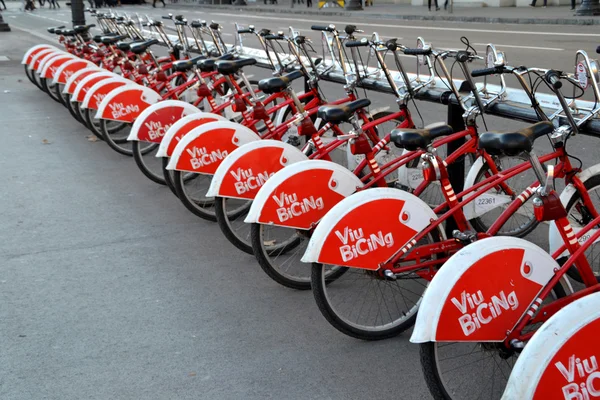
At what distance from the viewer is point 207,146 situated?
571 centimetres

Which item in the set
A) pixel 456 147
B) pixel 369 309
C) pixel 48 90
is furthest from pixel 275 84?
pixel 48 90

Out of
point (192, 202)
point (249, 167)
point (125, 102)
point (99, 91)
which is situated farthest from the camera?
point (99, 91)

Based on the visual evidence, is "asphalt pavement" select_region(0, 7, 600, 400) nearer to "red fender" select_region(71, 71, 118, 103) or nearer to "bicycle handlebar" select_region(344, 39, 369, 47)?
"red fender" select_region(71, 71, 118, 103)

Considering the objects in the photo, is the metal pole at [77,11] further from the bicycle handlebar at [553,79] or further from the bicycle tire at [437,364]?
the bicycle tire at [437,364]

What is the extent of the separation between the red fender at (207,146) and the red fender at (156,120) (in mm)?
1069

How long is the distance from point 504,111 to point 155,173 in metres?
3.39

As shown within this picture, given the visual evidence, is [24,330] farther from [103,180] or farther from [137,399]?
[103,180]

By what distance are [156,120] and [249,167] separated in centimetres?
188

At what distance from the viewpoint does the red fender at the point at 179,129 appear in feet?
19.5

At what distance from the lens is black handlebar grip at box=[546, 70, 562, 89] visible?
391 centimetres

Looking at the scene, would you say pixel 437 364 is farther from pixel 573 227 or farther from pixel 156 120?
pixel 156 120

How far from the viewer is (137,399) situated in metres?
3.64

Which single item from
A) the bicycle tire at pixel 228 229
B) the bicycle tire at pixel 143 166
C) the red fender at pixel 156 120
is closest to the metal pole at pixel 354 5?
the bicycle tire at pixel 143 166

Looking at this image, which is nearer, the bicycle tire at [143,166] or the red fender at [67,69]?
the bicycle tire at [143,166]
